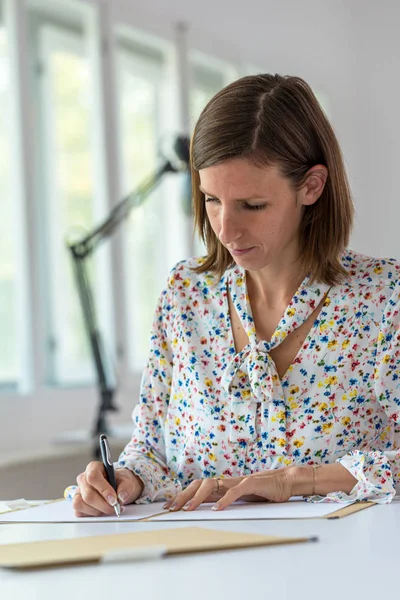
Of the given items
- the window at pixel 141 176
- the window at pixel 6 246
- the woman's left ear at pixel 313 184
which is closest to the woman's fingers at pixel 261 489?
the woman's left ear at pixel 313 184

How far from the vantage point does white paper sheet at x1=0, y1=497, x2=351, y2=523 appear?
1.35m

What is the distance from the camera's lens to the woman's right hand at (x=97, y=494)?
143 centimetres

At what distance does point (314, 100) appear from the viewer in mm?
1665

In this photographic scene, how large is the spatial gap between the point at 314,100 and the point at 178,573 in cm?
95

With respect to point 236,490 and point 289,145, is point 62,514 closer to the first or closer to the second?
point 236,490

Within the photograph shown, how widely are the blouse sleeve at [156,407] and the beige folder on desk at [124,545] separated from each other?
0.44 metres

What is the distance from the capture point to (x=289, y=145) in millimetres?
1614

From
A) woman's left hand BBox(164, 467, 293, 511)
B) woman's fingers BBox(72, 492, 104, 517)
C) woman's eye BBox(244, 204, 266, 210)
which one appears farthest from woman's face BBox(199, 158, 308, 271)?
woman's fingers BBox(72, 492, 104, 517)

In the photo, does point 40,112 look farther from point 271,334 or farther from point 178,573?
point 178,573

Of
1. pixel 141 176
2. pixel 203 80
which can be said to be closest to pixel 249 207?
pixel 141 176

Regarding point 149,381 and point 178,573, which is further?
point 149,381

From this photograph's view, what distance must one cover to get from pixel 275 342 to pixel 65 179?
10.1ft

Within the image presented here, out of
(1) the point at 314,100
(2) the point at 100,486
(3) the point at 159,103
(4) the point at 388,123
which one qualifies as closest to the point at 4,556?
(2) the point at 100,486

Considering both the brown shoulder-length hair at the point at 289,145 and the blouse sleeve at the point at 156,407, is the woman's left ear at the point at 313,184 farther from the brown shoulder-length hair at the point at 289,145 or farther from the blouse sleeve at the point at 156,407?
the blouse sleeve at the point at 156,407
